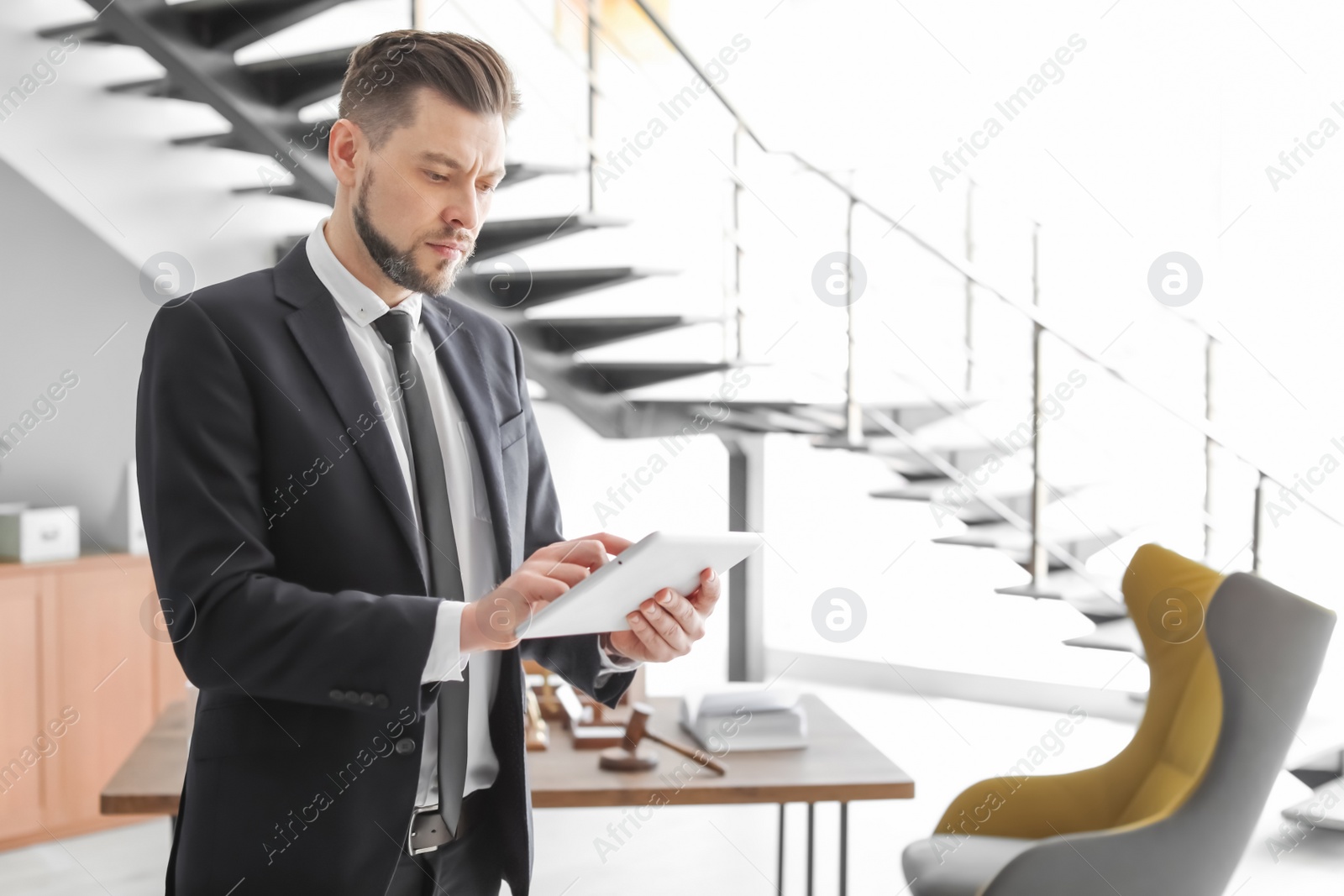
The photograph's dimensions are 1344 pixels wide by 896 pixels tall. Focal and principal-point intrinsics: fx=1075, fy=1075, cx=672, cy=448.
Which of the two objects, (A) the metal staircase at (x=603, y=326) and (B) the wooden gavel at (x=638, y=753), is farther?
(A) the metal staircase at (x=603, y=326)

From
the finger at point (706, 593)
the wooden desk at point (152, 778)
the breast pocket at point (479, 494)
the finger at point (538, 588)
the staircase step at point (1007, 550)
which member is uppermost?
the breast pocket at point (479, 494)

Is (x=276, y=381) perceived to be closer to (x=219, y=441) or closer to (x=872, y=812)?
(x=219, y=441)

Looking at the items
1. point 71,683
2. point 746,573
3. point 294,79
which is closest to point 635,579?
point 294,79

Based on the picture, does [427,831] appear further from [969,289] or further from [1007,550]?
[969,289]

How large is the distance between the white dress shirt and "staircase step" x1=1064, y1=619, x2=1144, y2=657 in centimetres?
269

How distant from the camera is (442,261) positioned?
113 centimetres

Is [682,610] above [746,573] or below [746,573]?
above

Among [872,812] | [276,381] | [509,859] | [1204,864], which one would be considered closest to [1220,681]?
[1204,864]

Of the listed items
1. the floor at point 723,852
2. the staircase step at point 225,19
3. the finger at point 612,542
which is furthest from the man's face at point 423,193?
the floor at point 723,852

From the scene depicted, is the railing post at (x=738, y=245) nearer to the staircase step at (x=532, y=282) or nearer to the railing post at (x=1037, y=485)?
the staircase step at (x=532, y=282)

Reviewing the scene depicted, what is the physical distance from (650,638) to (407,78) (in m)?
0.63

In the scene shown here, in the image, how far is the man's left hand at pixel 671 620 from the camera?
1.09 m

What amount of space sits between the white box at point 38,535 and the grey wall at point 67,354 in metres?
0.24

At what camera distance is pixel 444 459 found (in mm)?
1147
